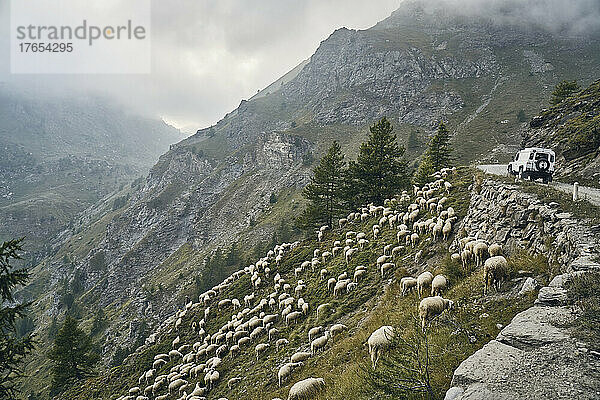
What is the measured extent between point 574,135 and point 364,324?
27.0 meters

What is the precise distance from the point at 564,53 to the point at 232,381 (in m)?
205

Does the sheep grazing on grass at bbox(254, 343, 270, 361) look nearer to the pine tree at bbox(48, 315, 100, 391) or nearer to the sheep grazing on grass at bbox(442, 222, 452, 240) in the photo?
the sheep grazing on grass at bbox(442, 222, 452, 240)

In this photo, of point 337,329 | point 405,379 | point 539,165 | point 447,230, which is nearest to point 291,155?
point 539,165

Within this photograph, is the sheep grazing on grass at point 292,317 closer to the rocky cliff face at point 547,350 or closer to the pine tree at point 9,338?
the pine tree at point 9,338

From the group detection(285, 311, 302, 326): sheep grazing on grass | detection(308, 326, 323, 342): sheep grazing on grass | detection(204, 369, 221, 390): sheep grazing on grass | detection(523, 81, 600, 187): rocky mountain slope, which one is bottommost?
detection(204, 369, 221, 390): sheep grazing on grass

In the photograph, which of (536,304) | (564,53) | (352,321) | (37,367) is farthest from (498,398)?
(564,53)

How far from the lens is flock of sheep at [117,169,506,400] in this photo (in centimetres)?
1129

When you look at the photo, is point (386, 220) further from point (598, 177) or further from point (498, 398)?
point (498, 398)

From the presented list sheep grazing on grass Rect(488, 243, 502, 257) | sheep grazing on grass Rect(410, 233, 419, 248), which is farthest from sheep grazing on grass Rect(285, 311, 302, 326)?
sheep grazing on grass Rect(488, 243, 502, 257)

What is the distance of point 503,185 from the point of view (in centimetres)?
1427

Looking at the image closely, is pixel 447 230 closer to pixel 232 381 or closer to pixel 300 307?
pixel 300 307

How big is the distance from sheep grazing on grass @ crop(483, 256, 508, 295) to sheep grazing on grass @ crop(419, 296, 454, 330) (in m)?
1.11

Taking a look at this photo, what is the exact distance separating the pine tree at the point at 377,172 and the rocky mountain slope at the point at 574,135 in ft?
46.8

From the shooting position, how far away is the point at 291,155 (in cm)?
14375
